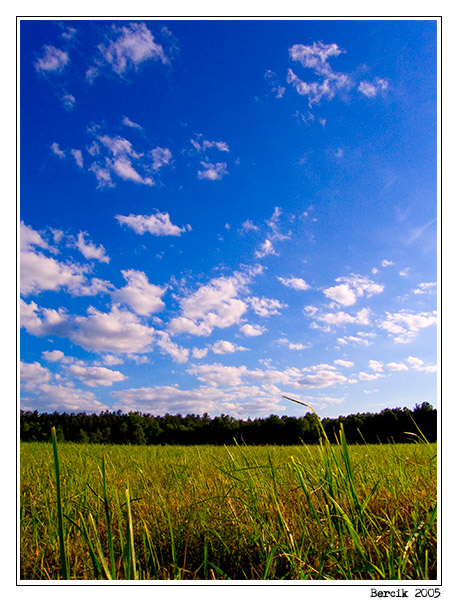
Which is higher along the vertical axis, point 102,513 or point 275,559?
point 275,559

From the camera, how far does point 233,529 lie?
1445 millimetres

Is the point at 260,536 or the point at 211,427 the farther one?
the point at 211,427

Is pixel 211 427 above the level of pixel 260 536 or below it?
below

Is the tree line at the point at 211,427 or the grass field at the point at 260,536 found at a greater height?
the grass field at the point at 260,536

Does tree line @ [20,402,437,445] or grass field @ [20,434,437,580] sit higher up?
grass field @ [20,434,437,580]

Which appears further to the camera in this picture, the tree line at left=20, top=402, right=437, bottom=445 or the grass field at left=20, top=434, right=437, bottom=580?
the tree line at left=20, top=402, right=437, bottom=445

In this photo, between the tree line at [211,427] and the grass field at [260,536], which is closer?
the grass field at [260,536]
